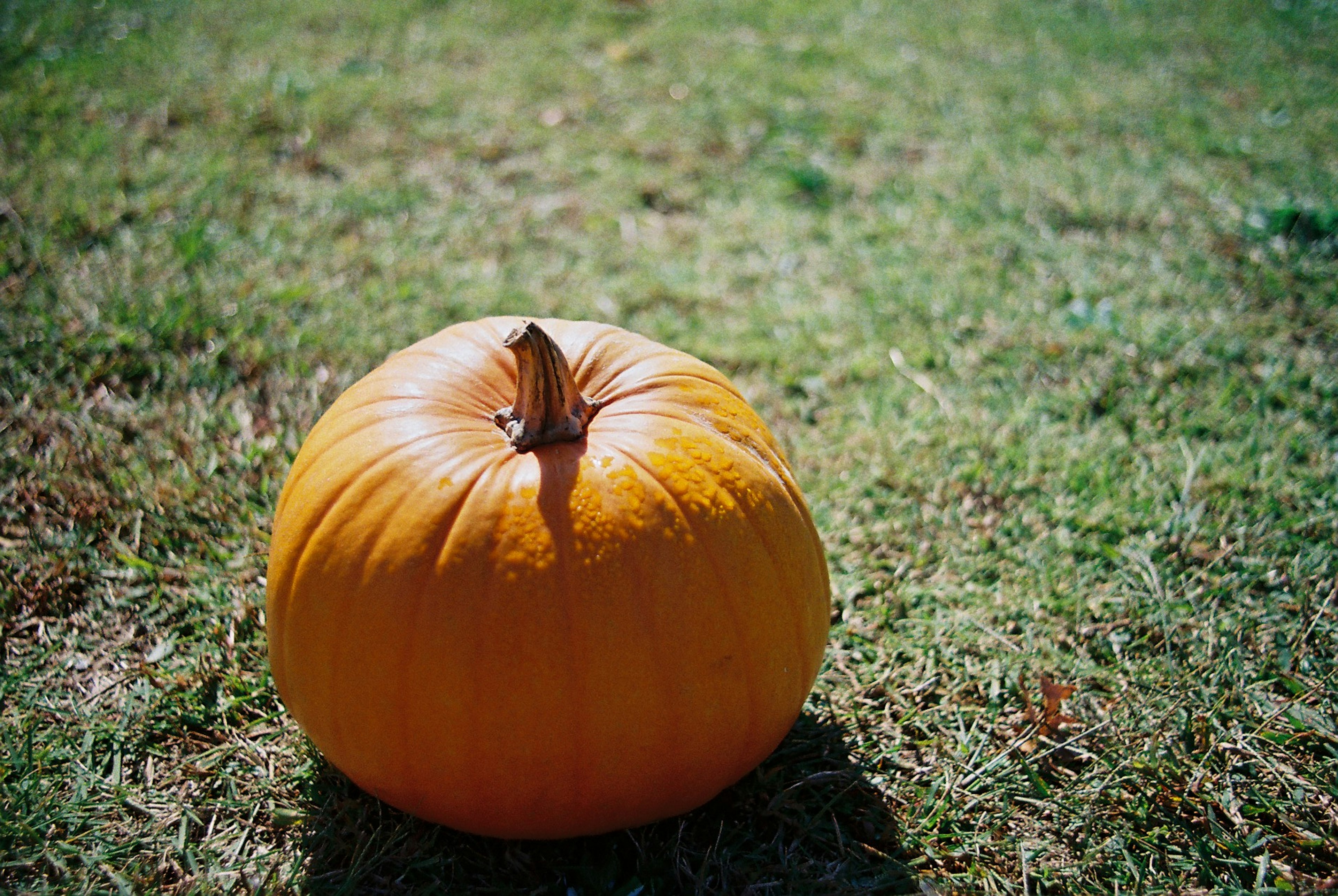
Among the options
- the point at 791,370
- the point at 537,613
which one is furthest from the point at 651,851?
the point at 791,370

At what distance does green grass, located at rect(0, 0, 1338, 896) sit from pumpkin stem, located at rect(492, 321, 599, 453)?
37.3 inches

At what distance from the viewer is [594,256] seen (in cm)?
454

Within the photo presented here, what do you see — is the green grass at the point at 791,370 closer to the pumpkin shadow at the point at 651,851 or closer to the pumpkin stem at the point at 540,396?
the pumpkin shadow at the point at 651,851

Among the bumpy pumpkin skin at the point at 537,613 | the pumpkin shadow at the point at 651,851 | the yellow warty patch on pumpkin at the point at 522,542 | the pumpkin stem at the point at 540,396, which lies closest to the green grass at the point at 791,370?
the pumpkin shadow at the point at 651,851

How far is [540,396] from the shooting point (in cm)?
198

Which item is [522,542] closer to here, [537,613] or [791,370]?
[537,613]

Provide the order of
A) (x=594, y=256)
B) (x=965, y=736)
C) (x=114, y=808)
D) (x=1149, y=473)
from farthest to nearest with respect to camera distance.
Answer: (x=594, y=256) → (x=1149, y=473) → (x=965, y=736) → (x=114, y=808)

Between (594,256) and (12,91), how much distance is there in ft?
A: 11.6

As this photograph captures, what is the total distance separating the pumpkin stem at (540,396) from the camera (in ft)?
6.36

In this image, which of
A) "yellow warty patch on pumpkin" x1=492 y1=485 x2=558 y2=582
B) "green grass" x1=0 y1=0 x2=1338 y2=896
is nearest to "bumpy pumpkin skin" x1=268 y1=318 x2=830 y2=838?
"yellow warty patch on pumpkin" x1=492 y1=485 x2=558 y2=582

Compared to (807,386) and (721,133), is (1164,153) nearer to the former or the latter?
(721,133)

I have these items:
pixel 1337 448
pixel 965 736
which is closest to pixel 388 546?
pixel 965 736

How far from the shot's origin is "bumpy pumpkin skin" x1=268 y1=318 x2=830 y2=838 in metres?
1.81

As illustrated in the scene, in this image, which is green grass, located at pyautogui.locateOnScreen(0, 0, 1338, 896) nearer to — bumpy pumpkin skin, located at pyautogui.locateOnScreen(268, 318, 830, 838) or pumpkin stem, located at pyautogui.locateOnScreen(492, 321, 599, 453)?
bumpy pumpkin skin, located at pyautogui.locateOnScreen(268, 318, 830, 838)
